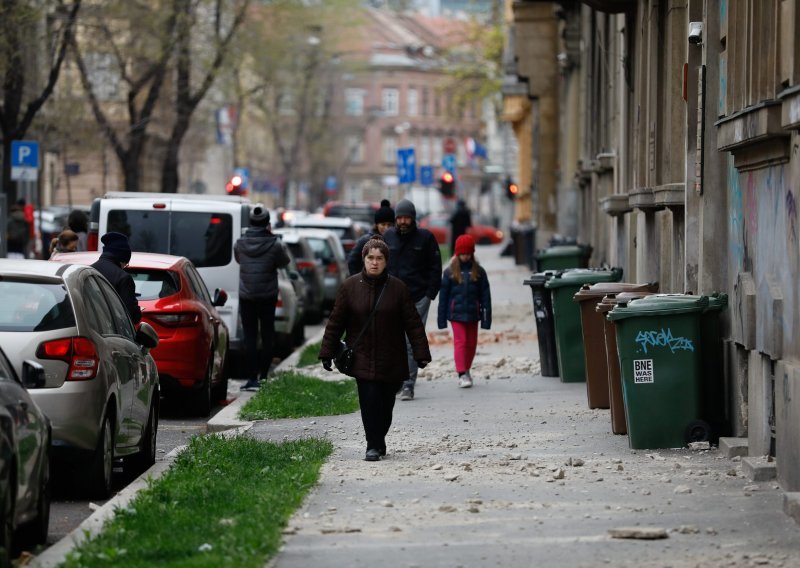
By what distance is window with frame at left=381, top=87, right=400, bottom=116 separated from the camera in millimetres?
147125

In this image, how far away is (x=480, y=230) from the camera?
8838 centimetres

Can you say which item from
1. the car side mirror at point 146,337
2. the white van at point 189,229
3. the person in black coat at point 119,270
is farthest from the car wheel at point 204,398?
the car side mirror at point 146,337

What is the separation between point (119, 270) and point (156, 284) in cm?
207

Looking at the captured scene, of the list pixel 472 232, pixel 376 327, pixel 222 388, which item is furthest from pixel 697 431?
pixel 472 232

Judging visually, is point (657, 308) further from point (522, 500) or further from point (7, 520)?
point (7, 520)

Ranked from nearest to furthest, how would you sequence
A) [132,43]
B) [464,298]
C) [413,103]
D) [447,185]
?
[464,298]
[132,43]
[447,185]
[413,103]

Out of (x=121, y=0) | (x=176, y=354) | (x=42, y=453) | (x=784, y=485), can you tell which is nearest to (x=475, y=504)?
(x=784, y=485)

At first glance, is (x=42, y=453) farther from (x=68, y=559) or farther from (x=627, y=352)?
(x=627, y=352)

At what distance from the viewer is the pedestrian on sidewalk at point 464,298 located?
56.4ft

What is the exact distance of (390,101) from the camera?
14825cm

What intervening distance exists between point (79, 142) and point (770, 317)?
37.4 meters

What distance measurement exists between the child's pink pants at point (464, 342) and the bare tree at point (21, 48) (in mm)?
14423

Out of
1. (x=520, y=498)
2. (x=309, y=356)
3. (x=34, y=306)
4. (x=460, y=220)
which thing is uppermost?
(x=460, y=220)

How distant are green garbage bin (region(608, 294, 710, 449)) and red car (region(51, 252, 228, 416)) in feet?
16.9
